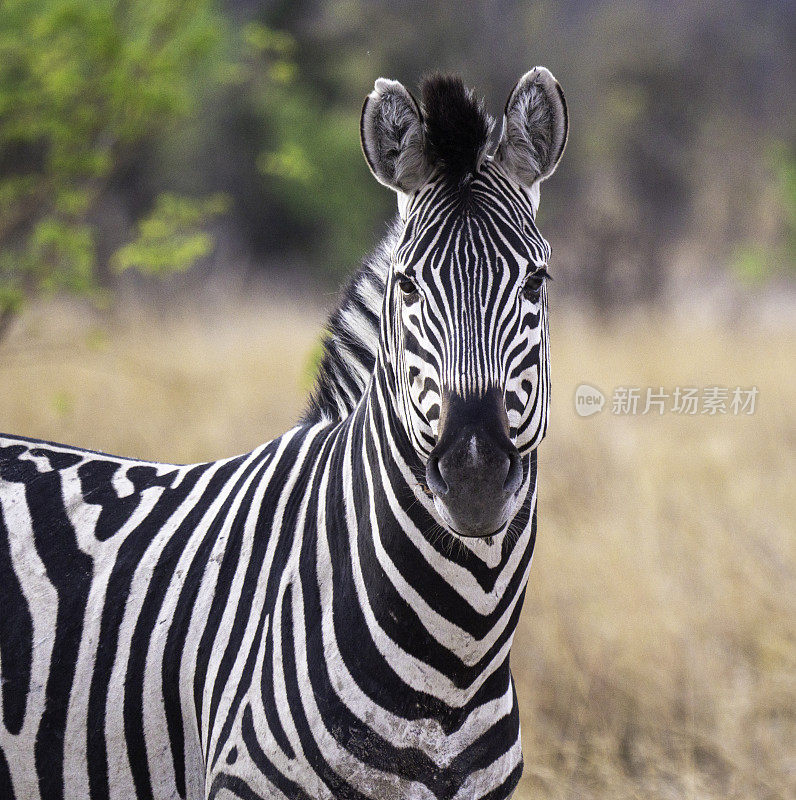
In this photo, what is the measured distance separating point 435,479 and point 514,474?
0.14 meters

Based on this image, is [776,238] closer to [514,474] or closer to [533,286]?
[533,286]

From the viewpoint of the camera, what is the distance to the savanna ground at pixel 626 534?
12.3 feet

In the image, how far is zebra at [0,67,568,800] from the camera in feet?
5.62

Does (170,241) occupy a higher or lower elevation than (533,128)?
higher

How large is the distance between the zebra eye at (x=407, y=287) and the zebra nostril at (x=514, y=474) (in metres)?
0.39

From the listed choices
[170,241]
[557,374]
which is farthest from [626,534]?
[557,374]

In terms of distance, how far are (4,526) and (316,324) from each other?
9753 millimetres

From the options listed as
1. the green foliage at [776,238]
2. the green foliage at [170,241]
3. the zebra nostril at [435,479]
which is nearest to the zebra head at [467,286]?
the zebra nostril at [435,479]

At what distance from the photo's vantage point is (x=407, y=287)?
69.8 inches

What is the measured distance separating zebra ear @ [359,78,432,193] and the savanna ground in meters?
2.63

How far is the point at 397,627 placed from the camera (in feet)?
6.00

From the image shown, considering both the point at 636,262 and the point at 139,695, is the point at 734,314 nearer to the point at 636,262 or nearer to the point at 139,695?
the point at 636,262

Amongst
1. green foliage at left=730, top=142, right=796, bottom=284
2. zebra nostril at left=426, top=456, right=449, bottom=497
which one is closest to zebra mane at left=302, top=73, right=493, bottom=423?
zebra nostril at left=426, top=456, right=449, bottom=497

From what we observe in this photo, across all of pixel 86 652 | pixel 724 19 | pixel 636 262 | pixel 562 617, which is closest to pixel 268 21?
pixel 636 262
